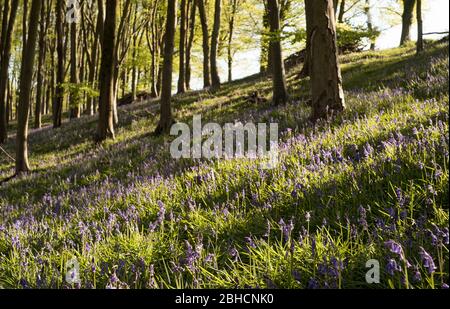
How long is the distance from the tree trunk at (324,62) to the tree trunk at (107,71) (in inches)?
291

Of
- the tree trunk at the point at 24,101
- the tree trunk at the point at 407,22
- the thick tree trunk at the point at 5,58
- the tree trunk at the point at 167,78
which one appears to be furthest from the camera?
the tree trunk at the point at 407,22

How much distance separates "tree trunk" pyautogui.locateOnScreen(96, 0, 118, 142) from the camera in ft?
41.8

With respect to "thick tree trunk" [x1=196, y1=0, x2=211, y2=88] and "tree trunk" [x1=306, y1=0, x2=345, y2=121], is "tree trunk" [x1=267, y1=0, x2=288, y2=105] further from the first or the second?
"thick tree trunk" [x1=196, y1=0, x2=211, y2=88]

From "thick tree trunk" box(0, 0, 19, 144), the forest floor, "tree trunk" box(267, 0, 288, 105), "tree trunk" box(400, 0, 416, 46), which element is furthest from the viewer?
"tree trunk" box(400, 0, 416, 46)

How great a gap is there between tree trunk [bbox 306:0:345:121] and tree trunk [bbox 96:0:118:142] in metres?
7.40

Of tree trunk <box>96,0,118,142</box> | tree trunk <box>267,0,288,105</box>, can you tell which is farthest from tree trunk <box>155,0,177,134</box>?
tree trunk <box>267,0,288,105</box>

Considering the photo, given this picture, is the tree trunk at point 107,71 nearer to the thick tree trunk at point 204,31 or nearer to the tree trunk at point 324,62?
the tree trunk at point 324,62

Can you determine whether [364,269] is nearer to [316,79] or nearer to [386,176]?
[386,176]

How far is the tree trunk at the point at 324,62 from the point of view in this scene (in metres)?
7.57

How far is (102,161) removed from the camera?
993cm

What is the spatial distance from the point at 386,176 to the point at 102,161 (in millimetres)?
7856

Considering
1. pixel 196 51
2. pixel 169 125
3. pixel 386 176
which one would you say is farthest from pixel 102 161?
pixel 196 51

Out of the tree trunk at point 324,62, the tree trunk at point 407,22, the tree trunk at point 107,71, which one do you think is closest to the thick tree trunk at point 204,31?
the tree trunk at point 107,71

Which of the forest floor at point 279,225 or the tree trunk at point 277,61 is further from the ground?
the tree trunk at point 277,61
